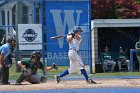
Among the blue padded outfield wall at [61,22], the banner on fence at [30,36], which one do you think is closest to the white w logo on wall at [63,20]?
the blue padded outfield wall at [61,22]

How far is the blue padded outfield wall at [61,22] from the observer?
19.6 m

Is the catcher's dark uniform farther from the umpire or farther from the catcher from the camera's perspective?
the umpire

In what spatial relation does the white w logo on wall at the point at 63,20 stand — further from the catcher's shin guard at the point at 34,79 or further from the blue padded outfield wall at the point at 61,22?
the catcher's shin guard at the point at 34,79

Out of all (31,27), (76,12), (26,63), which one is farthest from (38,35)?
(26,63)

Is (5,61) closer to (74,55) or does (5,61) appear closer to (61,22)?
(74,55)

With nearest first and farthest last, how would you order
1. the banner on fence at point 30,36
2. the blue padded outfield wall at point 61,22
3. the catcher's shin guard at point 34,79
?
1. the catcher's shin guard at point 34,79
2. the banner on fence at point 30,36
3. the blue padded outfield wall at point 61,22

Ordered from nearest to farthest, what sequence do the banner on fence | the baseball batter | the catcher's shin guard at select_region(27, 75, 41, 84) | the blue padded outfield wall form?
the baseball batter
the catcher's shin guard at select_region(27, 75, 41, 84)
the banner on fence
the blue padded outfield wall

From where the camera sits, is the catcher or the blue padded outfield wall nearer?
the catcher

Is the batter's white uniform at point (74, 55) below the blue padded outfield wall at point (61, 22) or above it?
below

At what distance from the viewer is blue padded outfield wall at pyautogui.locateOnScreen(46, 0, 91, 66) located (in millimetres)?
19562

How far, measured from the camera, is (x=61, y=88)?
13562 mm

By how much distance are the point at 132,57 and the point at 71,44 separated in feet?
27.0

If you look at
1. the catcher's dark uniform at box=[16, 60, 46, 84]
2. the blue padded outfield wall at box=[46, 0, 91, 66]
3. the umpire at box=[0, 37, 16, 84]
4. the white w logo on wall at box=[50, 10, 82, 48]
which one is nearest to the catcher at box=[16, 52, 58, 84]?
the catcher's dark uniform at box=[16, 60, 46, 84]

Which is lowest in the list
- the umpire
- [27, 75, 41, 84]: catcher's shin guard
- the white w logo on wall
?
[27, 75, 41, 84]: catcher's shin guard
